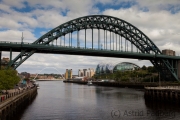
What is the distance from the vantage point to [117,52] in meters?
76.6

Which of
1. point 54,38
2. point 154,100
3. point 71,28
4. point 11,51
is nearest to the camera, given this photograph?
point 154,100

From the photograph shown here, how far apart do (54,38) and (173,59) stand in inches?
1955

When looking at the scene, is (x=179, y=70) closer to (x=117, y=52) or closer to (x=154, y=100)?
(x=117, y=52)

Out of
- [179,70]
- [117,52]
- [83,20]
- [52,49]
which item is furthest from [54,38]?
[179,70]

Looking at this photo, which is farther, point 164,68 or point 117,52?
point 164,68

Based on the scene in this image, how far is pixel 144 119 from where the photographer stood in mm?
29344

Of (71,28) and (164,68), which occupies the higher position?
(71,28)

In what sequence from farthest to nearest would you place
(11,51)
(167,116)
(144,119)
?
1. (11,51)
2. (167,116)
3. (144,119)

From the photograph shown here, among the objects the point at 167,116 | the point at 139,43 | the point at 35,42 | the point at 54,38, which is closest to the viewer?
the point at 167,116

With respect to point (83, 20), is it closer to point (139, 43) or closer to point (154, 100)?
point (139, 43)

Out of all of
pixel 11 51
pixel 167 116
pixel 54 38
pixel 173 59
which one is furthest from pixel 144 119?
pixel 173 59

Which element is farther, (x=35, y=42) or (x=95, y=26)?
(x=95, y=26)

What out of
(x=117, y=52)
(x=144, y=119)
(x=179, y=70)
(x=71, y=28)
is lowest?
(x=144, y=119)

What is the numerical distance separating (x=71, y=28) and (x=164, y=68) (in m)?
42.4
